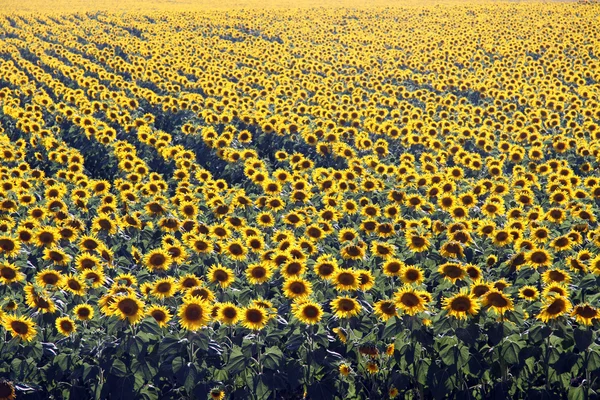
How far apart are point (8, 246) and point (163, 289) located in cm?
236

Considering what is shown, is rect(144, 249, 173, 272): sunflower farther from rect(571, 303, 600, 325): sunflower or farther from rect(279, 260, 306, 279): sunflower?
rect(571, 303, 600, 325): sunflower

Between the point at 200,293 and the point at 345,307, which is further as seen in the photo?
the point at 200,293

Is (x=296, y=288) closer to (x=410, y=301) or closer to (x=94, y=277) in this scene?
(x=410, y=301)

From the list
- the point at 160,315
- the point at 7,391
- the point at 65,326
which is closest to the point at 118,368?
the point at 160,315

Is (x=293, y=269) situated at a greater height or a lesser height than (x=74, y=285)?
greater

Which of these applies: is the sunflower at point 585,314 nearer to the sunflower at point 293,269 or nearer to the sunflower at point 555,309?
the sunflower at point 555,309

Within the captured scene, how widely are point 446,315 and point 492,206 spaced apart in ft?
14.6

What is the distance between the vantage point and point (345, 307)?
671 centimetres

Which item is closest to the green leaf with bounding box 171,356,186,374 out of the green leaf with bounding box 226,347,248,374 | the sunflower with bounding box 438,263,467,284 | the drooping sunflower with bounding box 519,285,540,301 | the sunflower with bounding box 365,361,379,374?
the green leaf with bounding box 226,347,248,374

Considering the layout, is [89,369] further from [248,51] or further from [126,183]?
[248,51]

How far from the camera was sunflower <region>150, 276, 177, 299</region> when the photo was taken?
701 cm

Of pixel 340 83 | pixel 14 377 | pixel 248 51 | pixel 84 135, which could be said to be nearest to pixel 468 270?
pixel 14 377

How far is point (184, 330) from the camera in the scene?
6660 millimetres

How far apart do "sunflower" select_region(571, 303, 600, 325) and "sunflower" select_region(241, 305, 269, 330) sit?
120 inches
